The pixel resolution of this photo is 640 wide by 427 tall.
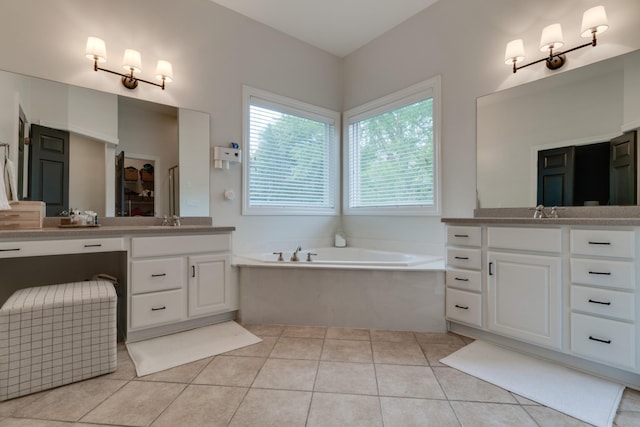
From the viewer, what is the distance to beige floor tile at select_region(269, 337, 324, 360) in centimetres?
193

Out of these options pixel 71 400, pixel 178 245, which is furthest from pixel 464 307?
pixel 71 400

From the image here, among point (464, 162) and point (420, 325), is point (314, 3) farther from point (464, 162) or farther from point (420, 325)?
point (420, 325)

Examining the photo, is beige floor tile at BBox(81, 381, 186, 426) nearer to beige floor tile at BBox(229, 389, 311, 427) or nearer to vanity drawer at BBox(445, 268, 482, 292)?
beige floor tile at BBox(229, 389, 311, 427)

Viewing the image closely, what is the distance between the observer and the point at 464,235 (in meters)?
2.20

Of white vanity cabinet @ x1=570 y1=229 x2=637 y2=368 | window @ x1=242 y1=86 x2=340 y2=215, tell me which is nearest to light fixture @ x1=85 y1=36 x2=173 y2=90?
window @ x1=242 y1=86 x2=340 y2=215

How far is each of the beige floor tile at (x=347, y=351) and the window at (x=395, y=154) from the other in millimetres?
1488

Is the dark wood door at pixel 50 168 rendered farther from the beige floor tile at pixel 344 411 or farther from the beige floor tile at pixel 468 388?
the beige floor tile at pixel 468 388

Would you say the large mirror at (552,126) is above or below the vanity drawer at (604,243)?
above

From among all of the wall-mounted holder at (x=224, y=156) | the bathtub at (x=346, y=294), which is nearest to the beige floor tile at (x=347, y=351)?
the bathtub at (x=346, y=294)

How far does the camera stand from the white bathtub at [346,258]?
2.46 metres

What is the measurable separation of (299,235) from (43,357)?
232cm

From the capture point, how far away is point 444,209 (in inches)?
111

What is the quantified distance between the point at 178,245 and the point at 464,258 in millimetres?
2127

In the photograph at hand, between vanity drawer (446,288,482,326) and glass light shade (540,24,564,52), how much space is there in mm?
1827
